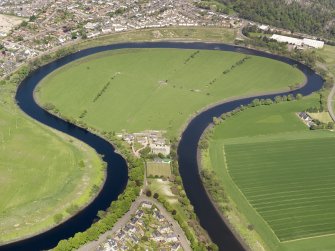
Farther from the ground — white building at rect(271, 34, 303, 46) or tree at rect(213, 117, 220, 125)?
white building at rect(271, 34, 303, 46)

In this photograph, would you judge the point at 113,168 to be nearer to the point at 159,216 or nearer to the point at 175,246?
the point at 159,216

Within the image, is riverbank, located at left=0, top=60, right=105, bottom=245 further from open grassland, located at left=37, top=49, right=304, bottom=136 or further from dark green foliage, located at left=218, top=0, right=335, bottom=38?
dark green foliage, located at left=218, top=0, right=335, bottom=38

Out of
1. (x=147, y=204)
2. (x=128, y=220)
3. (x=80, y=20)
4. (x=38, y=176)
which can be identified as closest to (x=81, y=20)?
(x=80, y=20)

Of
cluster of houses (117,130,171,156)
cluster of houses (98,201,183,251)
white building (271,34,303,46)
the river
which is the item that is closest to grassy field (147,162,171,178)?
the river

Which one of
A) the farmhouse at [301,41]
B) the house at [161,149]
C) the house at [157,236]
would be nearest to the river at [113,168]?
the house at [161,149]

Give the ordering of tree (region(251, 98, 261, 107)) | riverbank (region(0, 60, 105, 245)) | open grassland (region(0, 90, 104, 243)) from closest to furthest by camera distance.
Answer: riverbank (region(0, 60, 105, 245)) → open grassland (region(0, 90, 104, 243)) → tree (region(251, 98, 261, 107))

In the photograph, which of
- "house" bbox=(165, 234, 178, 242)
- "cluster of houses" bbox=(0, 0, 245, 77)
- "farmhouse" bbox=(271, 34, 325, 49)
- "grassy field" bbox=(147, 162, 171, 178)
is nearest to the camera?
"house" bbox=(165, 234, 178, 242)
